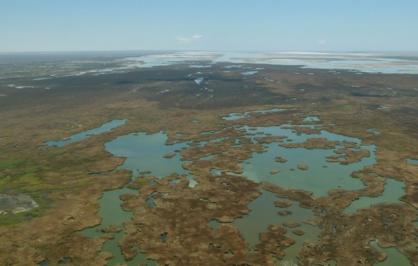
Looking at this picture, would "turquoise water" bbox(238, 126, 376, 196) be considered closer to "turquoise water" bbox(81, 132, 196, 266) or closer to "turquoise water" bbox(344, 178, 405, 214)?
"turquoise water" bbox(344, 178, 405, 214)

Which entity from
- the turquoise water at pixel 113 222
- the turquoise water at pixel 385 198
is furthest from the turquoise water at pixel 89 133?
the turquoise water at pixel 385 198

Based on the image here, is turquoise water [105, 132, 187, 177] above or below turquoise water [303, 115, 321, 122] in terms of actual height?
below

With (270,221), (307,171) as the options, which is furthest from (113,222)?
(307,171)

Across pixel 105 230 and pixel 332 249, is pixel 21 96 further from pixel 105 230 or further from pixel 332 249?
pixel 332 249

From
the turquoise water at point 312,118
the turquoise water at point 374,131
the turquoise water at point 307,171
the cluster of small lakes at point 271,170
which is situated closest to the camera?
the cluster of small lakes at point 271,170

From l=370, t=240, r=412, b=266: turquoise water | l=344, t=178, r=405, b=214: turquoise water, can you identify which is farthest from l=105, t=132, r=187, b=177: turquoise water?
l=370, t=240, r=412, b=266: turquoise water

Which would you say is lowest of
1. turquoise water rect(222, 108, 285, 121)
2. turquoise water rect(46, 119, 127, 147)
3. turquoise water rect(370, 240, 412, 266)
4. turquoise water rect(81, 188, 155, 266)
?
turquoise water rect(81, 188, 155, 266)

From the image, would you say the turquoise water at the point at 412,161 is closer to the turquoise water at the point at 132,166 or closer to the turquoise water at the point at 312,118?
the turquoise water at the point at 312,118

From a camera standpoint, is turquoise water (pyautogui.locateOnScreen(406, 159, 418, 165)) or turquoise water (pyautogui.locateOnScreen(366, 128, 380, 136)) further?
turquoise water (pyautogui.locateOnScreen(366, 128, 380, 136))

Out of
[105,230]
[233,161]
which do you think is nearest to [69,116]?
[233,161]
